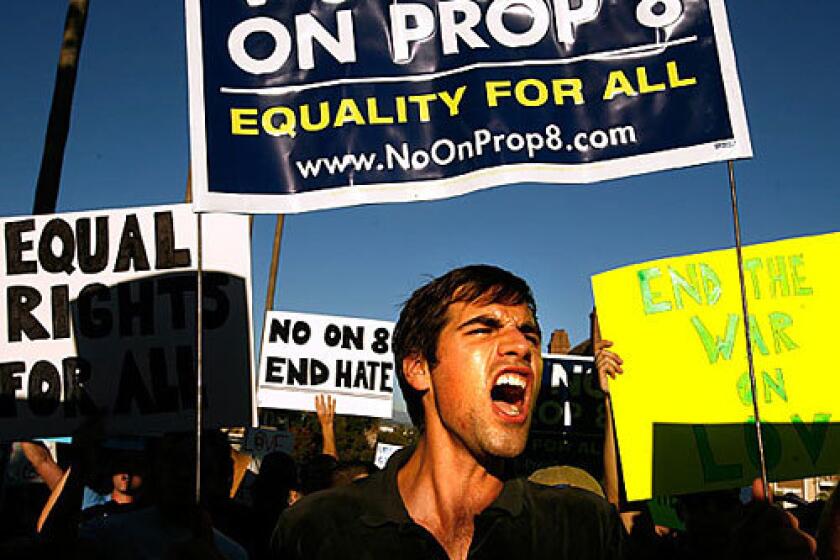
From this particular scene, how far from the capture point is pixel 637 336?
14.7 ft

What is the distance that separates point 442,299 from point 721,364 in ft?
7.88

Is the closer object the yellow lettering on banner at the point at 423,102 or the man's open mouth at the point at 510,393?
the man's open mouth at the point at 510,393

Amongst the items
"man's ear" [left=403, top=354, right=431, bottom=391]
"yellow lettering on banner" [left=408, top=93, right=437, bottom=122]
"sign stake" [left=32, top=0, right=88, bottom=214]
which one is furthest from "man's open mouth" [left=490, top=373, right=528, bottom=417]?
"sign stake" [left=32, top=0, right=88, bottom=214]

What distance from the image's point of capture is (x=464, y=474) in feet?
7.72

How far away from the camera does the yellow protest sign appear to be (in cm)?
415

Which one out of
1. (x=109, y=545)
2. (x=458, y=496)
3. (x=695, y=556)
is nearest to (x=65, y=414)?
(x=109, y=545)

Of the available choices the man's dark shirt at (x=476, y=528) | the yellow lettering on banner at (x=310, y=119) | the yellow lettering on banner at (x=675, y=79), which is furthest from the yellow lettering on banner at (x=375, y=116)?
the man's dark shirt at (x=476, y=528)

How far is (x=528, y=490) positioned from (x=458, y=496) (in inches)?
7.0

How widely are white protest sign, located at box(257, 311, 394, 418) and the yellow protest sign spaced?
5.42 metres

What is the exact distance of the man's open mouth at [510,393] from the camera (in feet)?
7.52

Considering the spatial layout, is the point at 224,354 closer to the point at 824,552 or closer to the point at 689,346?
the point at 689,346

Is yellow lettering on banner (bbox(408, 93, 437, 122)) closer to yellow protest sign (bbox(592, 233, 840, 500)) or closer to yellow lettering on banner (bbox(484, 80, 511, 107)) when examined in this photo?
yellow lettering on banner (bbox(484, 80, 511, 107))

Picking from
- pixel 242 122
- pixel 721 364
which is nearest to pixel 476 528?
pixel 242 122

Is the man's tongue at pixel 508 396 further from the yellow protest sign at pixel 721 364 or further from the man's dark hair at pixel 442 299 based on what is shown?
the yellow protest sign at pixel 721 364
